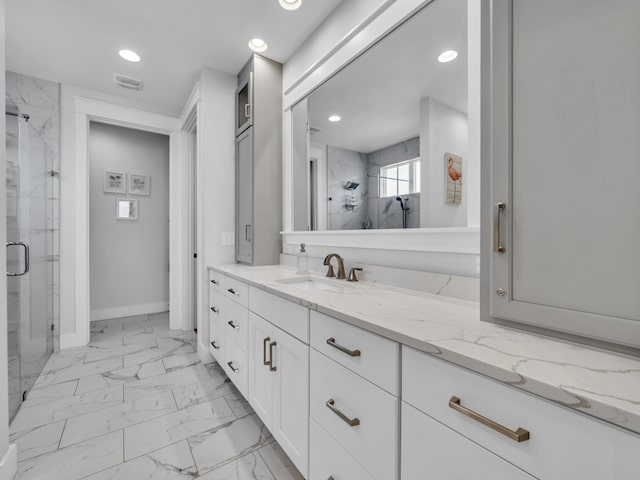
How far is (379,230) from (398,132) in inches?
20.8

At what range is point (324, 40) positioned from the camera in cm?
204

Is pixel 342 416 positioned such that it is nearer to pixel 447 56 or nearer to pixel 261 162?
pixel 447 56

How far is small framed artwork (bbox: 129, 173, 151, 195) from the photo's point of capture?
3.97m

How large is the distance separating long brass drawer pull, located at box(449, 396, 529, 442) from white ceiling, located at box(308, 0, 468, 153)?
1114mm

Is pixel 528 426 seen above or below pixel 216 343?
above

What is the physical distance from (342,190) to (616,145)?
1.39m

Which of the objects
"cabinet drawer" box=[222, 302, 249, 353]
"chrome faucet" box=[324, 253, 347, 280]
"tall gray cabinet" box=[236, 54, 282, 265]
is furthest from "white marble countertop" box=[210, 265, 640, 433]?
"tall gray cabinet" box=[236, 54, 282, 265]

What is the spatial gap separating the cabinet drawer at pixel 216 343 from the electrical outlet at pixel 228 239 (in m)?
0.74

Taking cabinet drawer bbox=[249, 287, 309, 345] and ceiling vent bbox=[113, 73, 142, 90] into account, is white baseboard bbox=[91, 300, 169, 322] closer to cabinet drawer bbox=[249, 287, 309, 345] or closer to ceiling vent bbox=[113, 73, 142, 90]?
ceiling vent bbox=[113, 73, 142, 90]

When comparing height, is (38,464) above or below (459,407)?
below

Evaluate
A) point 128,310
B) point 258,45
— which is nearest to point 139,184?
point 128,310

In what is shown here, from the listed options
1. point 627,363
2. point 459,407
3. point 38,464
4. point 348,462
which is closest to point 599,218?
point 627,363

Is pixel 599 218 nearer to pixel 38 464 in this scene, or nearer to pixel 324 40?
pixel 324 40

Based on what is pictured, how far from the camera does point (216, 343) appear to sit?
231cm
